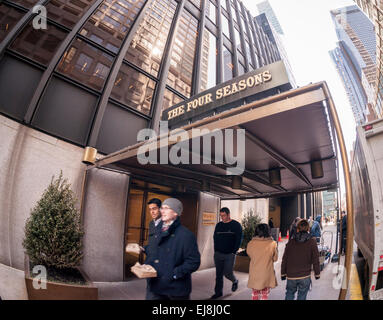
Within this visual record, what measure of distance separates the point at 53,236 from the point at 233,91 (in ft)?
21.4

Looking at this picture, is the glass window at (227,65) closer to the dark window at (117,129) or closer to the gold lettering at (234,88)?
the gold lettering at (234,88)

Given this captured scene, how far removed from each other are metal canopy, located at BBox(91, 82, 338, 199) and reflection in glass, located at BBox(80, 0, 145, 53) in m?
5.28

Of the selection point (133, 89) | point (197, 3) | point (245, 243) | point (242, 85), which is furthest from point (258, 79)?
point (197, 3)

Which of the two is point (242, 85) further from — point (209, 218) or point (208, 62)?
point (208, 62)

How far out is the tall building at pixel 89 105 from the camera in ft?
17.6

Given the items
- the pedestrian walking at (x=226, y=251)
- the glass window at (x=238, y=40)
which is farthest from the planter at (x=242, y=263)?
the glass window at (x=238, y=40)

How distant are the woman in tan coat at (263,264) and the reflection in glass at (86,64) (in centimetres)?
707

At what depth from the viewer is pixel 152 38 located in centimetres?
991

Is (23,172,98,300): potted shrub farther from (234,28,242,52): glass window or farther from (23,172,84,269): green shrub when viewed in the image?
(234,28,242,52): glass window

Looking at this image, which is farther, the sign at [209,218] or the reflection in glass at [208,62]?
the reflection in glass at [208,62]

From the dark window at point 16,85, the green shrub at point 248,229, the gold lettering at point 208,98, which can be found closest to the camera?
the dark window at point 16,85

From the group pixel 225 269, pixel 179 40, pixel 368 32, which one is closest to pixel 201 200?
pixel 225 269
